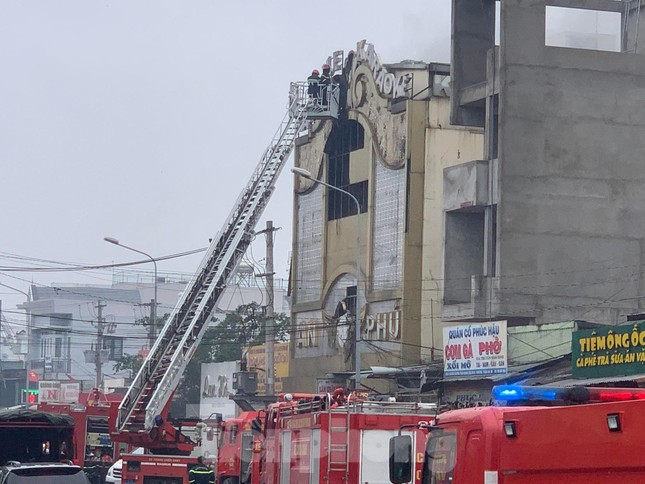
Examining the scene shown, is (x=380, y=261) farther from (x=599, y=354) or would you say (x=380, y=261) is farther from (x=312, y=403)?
(x=312, y=403)

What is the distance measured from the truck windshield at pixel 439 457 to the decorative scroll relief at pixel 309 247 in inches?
1635

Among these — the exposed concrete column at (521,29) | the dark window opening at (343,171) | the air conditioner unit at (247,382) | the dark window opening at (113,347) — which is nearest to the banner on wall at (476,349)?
the exposed concrete column at (521,29)

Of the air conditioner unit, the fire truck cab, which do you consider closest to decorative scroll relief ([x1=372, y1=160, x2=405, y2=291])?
the air conditioner unit

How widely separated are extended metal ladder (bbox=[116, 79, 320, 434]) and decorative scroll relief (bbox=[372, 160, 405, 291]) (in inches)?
156

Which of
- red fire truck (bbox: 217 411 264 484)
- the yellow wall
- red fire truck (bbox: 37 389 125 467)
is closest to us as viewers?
red fire truck (bbox: 217 411 264 484)

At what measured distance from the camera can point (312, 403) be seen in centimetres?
1747

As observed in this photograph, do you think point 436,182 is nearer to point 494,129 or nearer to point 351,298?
point 494,129

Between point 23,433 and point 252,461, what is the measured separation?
30.1 ft

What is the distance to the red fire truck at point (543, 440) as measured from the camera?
8.09 metres

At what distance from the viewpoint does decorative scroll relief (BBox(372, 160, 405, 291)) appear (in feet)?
153

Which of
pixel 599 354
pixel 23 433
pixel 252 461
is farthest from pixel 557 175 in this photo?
pixel 252 461

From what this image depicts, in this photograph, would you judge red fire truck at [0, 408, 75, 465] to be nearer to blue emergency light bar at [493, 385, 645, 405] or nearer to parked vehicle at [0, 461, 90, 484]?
parked vehicle at [0, 461, 90, 484]

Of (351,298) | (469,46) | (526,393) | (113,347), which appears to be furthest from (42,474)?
(113,347)

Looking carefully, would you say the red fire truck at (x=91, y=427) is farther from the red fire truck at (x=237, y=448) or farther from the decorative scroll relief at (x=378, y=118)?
the decorative scroll relief at (x=378, y=118)
